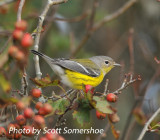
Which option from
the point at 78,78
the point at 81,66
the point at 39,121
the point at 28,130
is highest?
the point at 39,121

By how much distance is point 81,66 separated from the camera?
4406 mm

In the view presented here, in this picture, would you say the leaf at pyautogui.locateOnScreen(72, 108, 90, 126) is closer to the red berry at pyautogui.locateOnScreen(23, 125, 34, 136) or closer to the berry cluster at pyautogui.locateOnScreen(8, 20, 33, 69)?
the red berry at pyautogui.locateOnScreen(23, 125, 34, 136)

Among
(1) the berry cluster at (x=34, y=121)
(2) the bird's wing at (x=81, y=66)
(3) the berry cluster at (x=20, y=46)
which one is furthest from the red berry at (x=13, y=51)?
(2) the bird's wing at (x=81, y=66)

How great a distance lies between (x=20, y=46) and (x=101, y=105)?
2.30 feet

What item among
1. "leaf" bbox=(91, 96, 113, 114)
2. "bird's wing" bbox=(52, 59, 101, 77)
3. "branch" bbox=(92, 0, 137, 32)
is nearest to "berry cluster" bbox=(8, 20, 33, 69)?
"leaf" bbox=(91, 96, 113, 114)

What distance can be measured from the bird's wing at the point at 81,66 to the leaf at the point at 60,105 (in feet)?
5.50

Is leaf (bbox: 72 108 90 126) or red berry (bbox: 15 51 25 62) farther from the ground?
red berry (bbox: 15 51 25 62)

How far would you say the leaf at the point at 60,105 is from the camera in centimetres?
209

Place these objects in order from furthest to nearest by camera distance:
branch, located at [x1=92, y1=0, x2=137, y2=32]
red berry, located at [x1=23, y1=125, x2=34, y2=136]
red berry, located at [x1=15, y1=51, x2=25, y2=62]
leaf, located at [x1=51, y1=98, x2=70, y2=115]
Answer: branch, located at [x1=92, y1=0, x2=137, y2=32] → leaf, located at [x1=51, y1=98, x2=70, y2=115] → red berry, located at [x1=23, y1=125, x2=34, y2=136] → red berry, located at [x1=15, y1=51, x2=25, y2=62]

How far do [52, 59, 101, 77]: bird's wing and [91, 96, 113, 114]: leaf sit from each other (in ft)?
6.29

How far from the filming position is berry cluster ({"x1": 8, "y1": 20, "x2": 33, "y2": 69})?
1418 millimetres

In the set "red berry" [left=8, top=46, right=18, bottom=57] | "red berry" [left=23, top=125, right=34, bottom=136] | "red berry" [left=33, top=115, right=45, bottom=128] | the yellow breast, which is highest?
"red berry" [left=8, top=46, right=18, bottom=57]

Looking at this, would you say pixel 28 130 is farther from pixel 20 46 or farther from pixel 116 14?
pixel 116 14

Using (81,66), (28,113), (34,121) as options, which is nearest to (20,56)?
(28,113)
